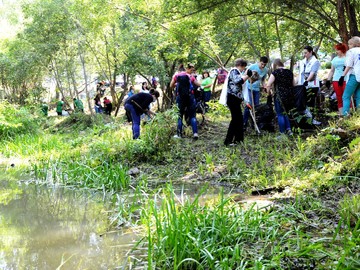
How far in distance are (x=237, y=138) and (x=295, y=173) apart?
7.37 ft

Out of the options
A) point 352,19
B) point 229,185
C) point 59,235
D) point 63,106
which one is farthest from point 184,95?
point 63,106

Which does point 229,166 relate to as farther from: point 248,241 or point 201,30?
point 201,30

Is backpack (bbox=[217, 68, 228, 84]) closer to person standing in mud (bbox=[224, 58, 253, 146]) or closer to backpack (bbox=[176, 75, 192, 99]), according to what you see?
backpack (bbox=[176, 75, 192, 99])

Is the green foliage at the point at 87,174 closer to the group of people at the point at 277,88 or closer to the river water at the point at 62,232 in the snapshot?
the river water at the point at 62,232

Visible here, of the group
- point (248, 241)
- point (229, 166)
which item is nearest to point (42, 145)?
point (229, 166)

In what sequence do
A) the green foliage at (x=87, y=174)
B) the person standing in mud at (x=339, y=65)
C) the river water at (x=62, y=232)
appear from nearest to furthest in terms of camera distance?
the river water at (x=62, y=232) → the green foliage at (x=87, y=174) → the person standing in mud at (x=339, y=65)

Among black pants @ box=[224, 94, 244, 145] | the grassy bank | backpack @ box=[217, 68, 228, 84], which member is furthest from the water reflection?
backpack @ box=[217, 68, 228, 84]

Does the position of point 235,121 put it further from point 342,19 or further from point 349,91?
point 342,19

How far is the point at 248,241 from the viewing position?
121 inches

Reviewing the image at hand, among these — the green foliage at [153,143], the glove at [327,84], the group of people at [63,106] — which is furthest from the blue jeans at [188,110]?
the group of people at [63,106]

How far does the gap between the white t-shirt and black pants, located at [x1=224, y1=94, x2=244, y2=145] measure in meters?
1.93

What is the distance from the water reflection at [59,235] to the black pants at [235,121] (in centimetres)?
291

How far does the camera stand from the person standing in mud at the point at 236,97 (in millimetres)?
6961

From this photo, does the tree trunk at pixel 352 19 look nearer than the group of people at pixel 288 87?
No
